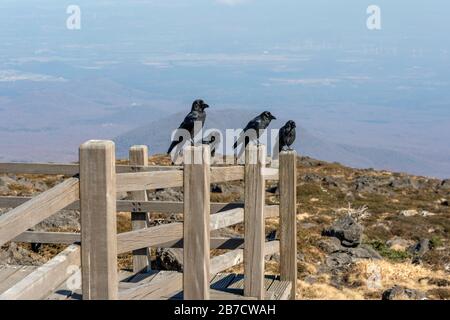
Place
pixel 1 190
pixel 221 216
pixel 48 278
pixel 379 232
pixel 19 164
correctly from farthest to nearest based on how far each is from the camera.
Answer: pixel 1 190, pixel 379 232, pixel 19 164, pixel 221 216, pixel 48 278

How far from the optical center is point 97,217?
4898 mm

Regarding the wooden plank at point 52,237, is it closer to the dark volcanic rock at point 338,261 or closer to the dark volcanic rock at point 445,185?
the dark volcanic rock at point 338,261

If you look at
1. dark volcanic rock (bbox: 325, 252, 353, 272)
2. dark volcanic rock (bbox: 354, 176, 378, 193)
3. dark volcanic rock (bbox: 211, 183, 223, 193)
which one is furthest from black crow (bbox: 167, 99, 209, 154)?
dark volcanic rock (bbox: 354, 176, 378, 193)

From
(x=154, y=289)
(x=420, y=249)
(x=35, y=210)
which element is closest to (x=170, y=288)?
(x=154, y=289)

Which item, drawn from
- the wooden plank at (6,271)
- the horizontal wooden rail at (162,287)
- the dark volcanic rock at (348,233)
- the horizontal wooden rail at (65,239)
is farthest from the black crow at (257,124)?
the dark volcanic rock at (348,233)

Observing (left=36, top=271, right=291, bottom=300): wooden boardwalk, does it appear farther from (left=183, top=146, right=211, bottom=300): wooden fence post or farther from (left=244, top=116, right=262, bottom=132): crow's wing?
(left=244, top=116, right=262, bottom=132): crow's wing

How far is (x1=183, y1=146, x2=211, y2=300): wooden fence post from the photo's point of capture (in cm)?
565

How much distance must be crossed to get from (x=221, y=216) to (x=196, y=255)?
949 mm

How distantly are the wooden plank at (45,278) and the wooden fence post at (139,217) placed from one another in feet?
12.2

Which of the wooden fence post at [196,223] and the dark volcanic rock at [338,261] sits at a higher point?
the wooden fence post at [196,223]

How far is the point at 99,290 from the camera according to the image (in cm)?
499

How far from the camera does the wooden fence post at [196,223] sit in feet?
18.5
